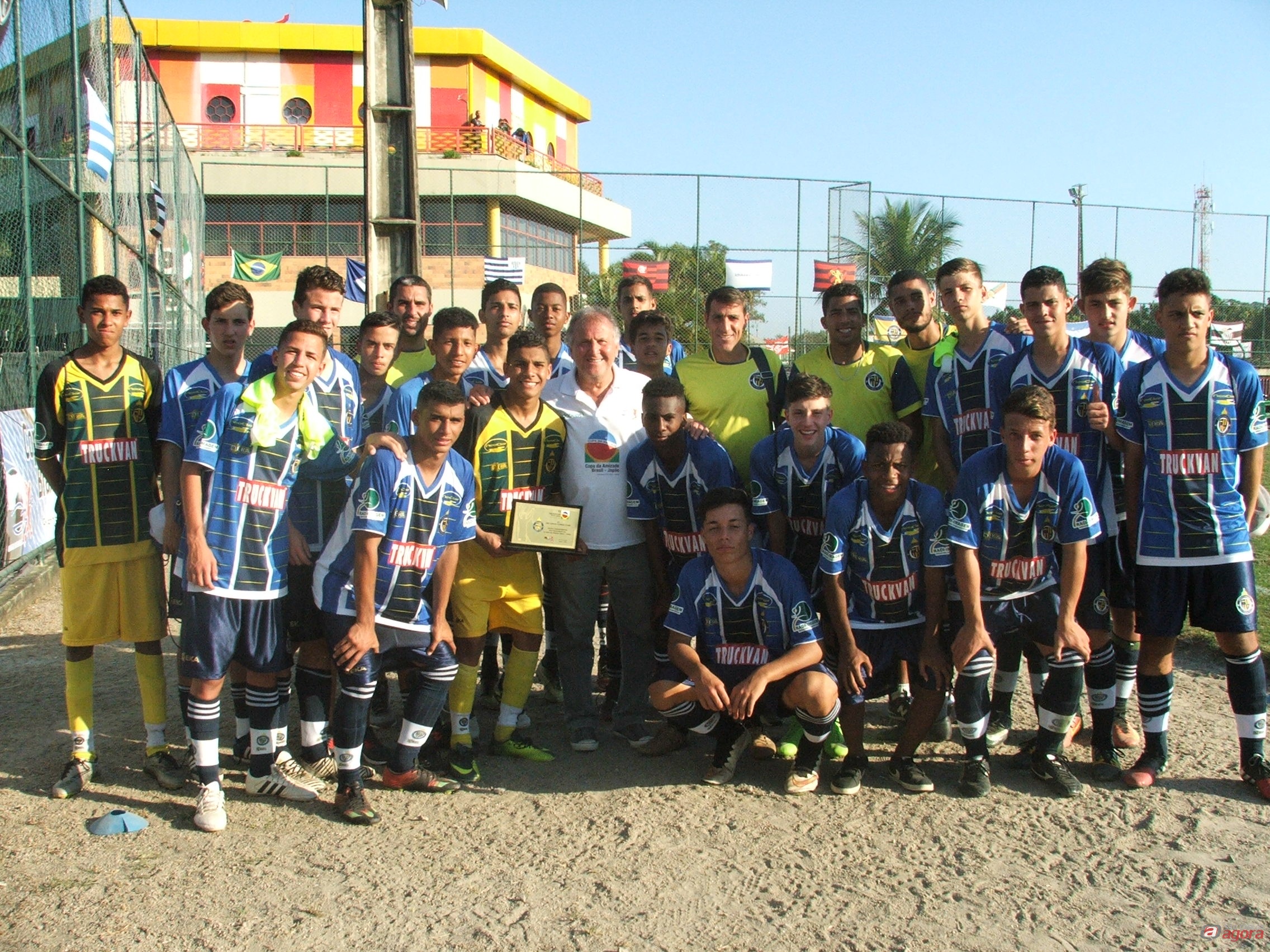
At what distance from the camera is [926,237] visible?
24.6 m

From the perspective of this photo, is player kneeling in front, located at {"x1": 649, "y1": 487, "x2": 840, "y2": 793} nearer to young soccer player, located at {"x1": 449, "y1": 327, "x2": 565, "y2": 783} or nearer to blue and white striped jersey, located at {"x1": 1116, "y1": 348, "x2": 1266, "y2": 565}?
young soccer player, located at {"x1": 449, "y1": 327, "x2": 565, "y2": 783}

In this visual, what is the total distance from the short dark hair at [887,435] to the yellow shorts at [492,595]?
69.8 inches

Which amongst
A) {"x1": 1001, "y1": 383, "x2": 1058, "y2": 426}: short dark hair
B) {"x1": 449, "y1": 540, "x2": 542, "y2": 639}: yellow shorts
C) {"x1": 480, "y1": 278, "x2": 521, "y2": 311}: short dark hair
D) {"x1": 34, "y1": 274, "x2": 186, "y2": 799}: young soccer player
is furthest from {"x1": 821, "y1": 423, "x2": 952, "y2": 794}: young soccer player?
{"x1": 34, "y1": 274, "x2": 186, "y2": 799}: young soccer player

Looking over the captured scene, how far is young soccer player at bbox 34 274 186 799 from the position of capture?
4.46m

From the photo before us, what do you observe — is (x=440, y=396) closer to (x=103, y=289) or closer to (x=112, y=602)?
(x=103, y=289)

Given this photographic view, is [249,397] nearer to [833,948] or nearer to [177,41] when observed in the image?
[833,948]

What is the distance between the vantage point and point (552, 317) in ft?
19.8

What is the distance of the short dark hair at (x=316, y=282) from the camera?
5023 millimetres

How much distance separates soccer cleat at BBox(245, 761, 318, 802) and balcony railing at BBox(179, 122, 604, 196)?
3001 cm

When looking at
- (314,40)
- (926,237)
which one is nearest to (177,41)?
(314,40)

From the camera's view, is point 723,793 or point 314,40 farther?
point 314,40

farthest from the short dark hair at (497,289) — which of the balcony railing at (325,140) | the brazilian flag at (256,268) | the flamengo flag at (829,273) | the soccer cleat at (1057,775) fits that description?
the balcony railing at (325,140)

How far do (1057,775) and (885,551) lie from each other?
126cm

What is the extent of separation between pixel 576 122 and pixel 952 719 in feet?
148
